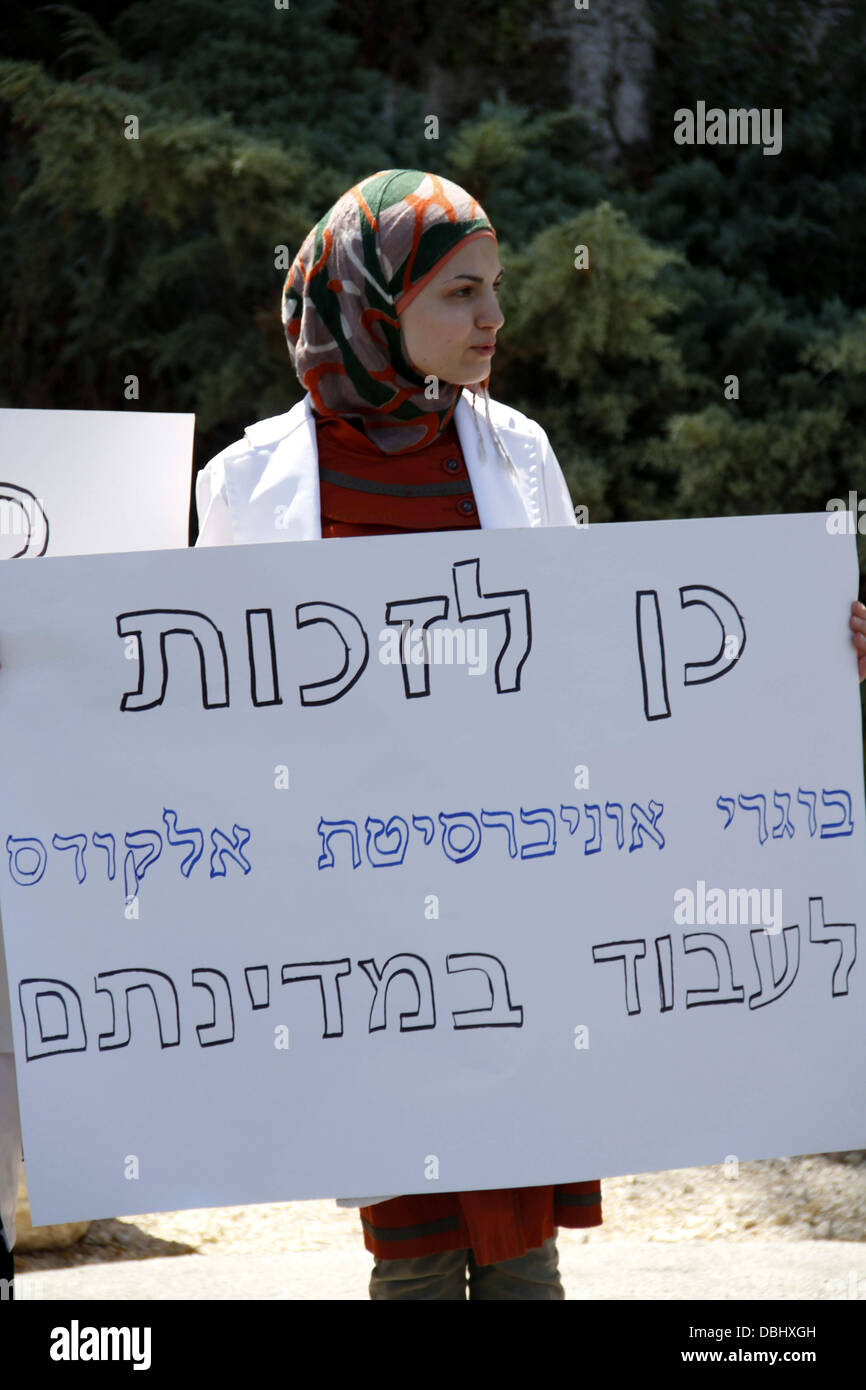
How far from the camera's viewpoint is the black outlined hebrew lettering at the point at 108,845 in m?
1.90

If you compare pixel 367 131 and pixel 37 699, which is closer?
pixel 37 699

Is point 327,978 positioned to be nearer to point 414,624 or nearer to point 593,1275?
point 414,624

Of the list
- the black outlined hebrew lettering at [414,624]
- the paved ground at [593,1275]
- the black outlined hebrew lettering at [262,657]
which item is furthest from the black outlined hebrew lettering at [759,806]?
the paved ground at [593,1275]

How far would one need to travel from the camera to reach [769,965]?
200 cm

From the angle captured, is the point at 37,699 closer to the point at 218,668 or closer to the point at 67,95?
the point at 218,668

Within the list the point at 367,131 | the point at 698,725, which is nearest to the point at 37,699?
the point at 698,725

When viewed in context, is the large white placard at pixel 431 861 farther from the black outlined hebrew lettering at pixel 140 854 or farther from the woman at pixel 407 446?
the woman at pixel 407 446

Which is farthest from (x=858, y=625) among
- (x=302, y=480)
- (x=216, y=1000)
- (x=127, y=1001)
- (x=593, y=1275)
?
(x=593, y=1275)

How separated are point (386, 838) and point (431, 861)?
8cm

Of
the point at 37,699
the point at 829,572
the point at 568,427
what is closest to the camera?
the point at 37,699

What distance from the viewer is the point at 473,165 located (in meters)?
4.88

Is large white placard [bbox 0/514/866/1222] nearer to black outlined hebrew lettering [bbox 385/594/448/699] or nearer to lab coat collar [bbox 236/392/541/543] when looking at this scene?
black outlined hebrew lettering [bbox 385/594/448/699]

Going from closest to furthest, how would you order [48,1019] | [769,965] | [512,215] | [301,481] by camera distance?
[48,1019], [769,965], [301,481], [512,215]

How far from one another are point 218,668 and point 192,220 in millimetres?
3805
